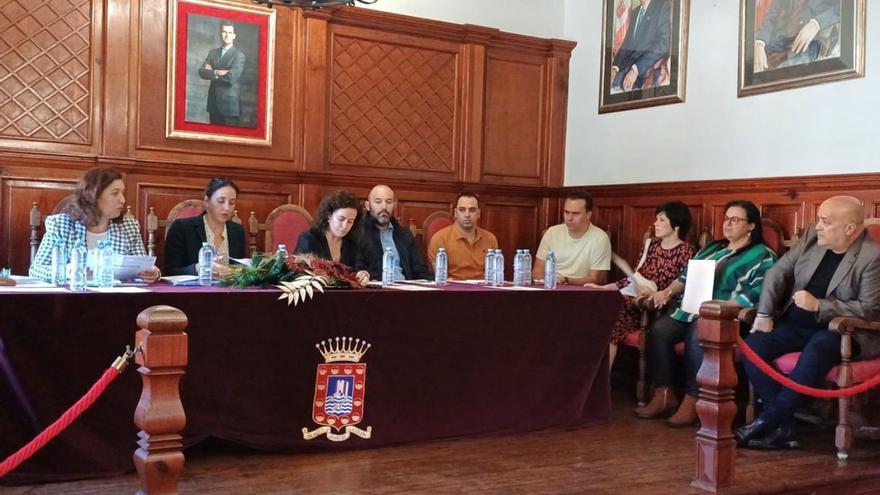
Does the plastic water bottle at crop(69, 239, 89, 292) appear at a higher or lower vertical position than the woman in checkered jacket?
lower

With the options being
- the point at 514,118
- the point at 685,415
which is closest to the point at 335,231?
the point at 685,415

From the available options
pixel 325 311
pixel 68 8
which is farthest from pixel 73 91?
pixel 325 311

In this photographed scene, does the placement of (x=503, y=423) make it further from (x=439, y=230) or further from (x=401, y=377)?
(x=439, y=230)

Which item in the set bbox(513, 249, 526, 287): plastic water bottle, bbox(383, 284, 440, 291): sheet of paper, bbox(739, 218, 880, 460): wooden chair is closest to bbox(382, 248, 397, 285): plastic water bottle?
bbox(383, 284, 440, 291): sheet of paper

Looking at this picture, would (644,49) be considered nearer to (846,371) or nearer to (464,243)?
(464,243)

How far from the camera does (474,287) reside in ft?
12.8

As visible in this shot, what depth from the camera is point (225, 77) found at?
17.5ft

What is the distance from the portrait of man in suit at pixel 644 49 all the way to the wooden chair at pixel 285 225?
2.50 meters

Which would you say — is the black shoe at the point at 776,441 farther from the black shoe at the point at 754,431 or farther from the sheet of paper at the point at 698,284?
the sheet of paper at the point at 698,284

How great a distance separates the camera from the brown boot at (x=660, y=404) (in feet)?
14.3

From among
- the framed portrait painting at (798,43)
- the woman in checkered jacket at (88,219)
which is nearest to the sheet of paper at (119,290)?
the woman in checkered jacket at (88,219)

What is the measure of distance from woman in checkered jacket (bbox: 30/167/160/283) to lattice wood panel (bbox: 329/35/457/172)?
6.85 ft

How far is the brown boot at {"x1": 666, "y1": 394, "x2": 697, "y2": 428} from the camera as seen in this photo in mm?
4195

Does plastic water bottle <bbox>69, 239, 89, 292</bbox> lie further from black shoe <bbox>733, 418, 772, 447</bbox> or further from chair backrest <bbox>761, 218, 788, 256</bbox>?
chair backrest <bbox>761, 218, 788, 256</bbox>
